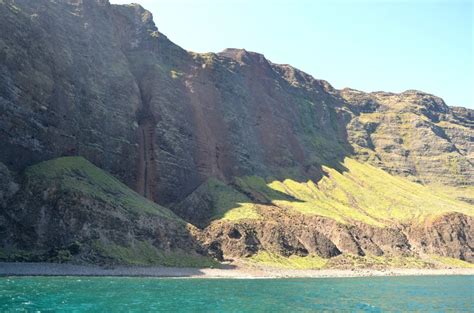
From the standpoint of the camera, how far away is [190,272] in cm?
12119

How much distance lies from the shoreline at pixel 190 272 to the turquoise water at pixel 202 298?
778 cm

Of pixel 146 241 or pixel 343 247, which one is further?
pixel 343 247

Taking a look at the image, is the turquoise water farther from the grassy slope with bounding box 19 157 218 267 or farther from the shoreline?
the grassy slope with bounding box 19 157 218 267

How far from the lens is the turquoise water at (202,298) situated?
60500mm

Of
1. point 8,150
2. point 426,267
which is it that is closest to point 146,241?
point 8,150

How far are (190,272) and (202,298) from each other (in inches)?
1932

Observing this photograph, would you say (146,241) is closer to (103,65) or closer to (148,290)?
(148,290)

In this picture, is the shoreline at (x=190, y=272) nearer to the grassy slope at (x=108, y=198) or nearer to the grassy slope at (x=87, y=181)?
the grassy slope at (x=108, y=198)

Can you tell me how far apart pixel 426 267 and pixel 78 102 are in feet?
430

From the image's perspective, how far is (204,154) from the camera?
636ft

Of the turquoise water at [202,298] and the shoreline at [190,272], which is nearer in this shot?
the turquoise water at [202,298]

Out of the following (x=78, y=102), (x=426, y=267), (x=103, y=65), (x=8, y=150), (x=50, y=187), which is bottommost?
(x=426, y=267)

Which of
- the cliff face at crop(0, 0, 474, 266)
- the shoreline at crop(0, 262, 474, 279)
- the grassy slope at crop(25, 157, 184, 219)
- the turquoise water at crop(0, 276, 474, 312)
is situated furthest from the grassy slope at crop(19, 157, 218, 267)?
the turquoise water at crop(0, 276, 474, 312)

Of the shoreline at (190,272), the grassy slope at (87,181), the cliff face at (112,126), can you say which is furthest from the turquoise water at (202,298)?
the cliff face at (112,126)
